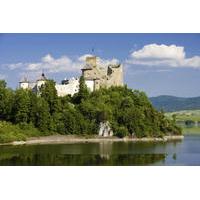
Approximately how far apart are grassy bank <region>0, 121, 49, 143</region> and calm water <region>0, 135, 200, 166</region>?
1.94 m

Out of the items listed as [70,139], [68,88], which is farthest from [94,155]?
[68,88]

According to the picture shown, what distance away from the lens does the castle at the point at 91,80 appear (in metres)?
40.6

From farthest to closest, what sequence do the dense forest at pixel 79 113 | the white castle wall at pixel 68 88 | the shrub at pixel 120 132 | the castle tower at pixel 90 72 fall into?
the castle tower at pixel 90 72 → the white castle wall at pixel 68 88 → the shrub at pixel 120 132 → the dense forest at pixel 79 113

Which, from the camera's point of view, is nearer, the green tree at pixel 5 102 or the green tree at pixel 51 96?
the green tree at pixel 5 102

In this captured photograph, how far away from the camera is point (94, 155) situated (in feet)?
87.0

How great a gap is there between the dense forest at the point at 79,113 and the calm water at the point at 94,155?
4.46 metres

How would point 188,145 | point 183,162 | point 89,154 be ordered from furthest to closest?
point 188,145 < point 89,154 < point 183,162

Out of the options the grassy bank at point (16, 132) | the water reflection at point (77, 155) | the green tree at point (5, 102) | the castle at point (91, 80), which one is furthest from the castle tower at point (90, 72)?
the water reflection at point (77, 155)

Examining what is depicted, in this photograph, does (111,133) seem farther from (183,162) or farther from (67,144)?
(183,162)

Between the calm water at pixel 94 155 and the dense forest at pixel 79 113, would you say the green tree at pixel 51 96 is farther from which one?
the calm water at pixel 94 155
